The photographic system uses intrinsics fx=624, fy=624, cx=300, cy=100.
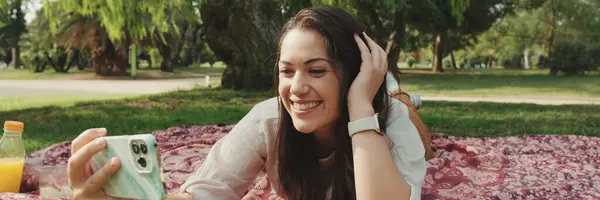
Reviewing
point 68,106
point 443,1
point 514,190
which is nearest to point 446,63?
point 443,1

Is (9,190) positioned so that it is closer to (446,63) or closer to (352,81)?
(352,81)

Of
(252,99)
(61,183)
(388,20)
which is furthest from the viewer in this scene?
(388,20)

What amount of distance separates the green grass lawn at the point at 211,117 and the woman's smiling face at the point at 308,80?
4.13 m

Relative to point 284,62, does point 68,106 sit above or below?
below

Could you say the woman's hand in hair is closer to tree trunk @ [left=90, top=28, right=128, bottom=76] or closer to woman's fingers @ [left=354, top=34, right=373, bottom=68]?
woman's fingers @ [left=354, top=34, right=373, bottom=68]

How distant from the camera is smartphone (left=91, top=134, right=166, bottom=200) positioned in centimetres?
148

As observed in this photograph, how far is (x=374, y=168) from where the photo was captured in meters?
1.84

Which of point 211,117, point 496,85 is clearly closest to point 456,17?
point 496,85

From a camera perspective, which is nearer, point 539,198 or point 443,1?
point 539,198

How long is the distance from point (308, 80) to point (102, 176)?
647 mm

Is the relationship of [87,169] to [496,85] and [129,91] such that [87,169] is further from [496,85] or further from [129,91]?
[496,85]

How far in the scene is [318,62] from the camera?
1.86 metres

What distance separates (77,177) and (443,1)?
21.5 meters

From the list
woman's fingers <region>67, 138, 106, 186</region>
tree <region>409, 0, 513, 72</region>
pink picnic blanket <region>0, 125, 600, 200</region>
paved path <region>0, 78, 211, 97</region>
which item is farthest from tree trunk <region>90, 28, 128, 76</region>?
woman's fingers <region>67, 138, 106, 186</region>
